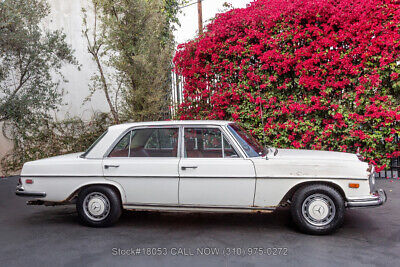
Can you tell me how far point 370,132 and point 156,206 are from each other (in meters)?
5.29

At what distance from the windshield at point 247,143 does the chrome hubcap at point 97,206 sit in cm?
206

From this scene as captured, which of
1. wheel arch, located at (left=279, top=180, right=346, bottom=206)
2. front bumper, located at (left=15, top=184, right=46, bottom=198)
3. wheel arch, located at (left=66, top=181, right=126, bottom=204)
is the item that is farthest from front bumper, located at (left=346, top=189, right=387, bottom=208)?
front bumper, located at (left=15, top=184, right=46, bottom=198)

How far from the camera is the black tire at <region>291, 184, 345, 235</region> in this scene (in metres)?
4.59

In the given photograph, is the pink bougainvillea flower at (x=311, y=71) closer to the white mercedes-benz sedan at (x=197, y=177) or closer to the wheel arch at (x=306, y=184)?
the white mercedes-benz sedan at (x=197, y=177)

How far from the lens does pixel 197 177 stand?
4.83m

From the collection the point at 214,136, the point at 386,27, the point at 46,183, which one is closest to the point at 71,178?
the point at 46,183

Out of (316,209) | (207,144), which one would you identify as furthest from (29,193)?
(316,209)

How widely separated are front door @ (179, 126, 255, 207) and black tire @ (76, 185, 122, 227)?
40.1 inches

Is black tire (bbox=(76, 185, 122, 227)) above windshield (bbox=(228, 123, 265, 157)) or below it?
below

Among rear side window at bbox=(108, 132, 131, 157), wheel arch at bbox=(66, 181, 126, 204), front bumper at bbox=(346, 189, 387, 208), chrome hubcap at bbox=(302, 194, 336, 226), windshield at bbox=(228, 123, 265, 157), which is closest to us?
front bumper at bbox=(346, 189, 387, 208)

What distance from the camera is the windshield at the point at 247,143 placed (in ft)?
16.1

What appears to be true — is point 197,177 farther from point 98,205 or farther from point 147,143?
point 98,205

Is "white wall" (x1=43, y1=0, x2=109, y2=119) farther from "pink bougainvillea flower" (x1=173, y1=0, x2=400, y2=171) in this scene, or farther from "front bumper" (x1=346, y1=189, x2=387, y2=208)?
"front bumper" (x1=346, y1=189, x2=387, y2=208)

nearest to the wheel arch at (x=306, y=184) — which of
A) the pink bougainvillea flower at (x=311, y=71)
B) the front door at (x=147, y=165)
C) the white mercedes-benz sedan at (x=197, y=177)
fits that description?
the white mercedes-benz sedan at (x=197, y=177)
